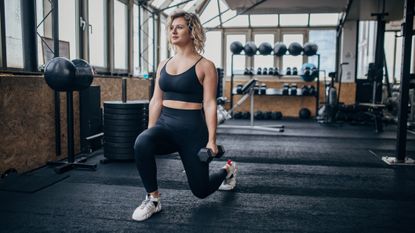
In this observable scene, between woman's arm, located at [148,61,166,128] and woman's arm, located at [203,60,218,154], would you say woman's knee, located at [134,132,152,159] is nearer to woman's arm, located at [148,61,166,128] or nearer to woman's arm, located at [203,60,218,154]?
woman's arm, located at [148,61,166,128]

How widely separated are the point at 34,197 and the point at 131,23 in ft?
17.5

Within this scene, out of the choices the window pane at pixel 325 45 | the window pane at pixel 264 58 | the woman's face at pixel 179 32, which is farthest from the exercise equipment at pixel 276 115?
the woman's face at pixel 179 32

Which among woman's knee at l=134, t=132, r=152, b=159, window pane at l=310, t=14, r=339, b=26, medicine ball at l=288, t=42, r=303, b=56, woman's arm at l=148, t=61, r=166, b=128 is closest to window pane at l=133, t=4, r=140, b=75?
medicine ball at l=288, t=42, r=303, b=56

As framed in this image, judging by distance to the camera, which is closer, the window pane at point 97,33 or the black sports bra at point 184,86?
the black sports bra at point 184,86

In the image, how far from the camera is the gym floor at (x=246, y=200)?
180cm

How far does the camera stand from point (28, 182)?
2525 mm

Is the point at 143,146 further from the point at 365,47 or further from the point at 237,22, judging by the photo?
the point at 365,47

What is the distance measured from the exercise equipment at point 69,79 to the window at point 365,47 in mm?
8168

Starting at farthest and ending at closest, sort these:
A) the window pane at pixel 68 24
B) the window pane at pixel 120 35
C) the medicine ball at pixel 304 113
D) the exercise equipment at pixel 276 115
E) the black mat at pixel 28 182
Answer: the medicine ball at pixel 304 113 < the exercise equipment at pixel 276 115 < the window pane at pixel 120 35 < the window pane at pixel 68 24 < the black mat at pixel 28 182

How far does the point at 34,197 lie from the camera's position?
2.21 meters

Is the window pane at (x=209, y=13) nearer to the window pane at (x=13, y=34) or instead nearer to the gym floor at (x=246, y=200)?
the window pane at (x=13, y=34)

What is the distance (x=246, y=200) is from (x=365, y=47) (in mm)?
9145

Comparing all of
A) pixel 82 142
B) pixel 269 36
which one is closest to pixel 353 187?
pixel 82 142

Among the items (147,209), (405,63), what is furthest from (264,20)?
(147,209)
